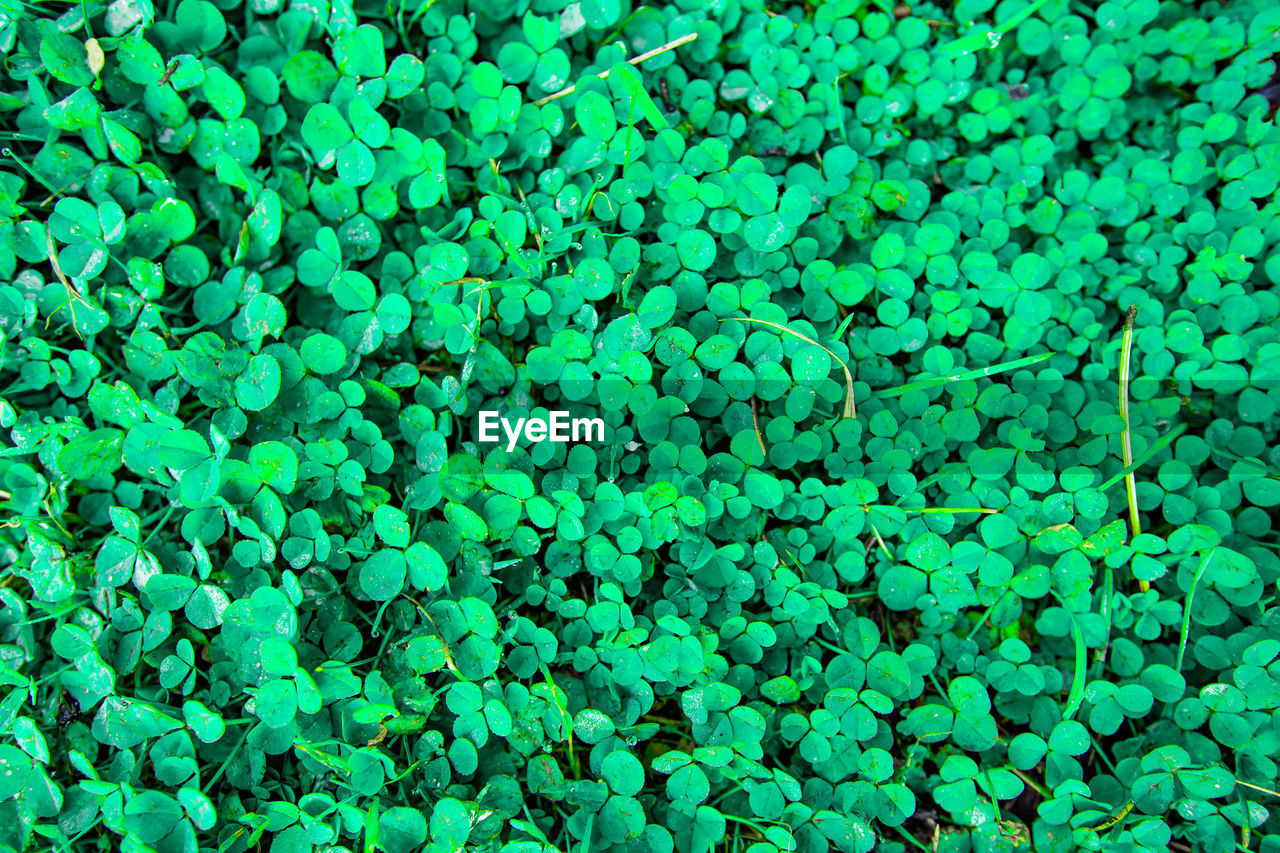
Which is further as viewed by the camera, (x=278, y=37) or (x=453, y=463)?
(x=278, y=37)

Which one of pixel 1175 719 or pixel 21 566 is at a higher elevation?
pixel 21 566

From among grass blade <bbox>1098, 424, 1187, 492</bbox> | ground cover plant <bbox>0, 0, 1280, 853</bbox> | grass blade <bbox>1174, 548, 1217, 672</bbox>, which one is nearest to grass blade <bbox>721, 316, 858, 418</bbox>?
ground cover plant <bbox>0, 0, 1280, 853</bbox>

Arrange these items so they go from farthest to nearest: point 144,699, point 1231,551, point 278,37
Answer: point 278,37 → point 1231,551 → point 144,699

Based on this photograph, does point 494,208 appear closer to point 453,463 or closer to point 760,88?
point 453,463

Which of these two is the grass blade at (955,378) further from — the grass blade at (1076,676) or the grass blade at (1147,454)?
the grass blade at (1076,676)

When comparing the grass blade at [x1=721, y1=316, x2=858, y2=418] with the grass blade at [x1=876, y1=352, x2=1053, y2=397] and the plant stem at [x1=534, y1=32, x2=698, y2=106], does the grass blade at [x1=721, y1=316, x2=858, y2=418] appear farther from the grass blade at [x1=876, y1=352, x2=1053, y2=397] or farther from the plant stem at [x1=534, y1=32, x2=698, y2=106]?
the plant stem at [x1=534, y1=32, x2=698, y2=106]

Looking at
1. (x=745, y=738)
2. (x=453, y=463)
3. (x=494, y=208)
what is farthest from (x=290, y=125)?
(x=745, y=738)

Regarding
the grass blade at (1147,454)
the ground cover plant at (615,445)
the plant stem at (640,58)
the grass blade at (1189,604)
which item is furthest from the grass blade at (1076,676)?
the plant stem at (640,58)

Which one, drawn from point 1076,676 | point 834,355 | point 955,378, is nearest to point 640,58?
point 834,355
